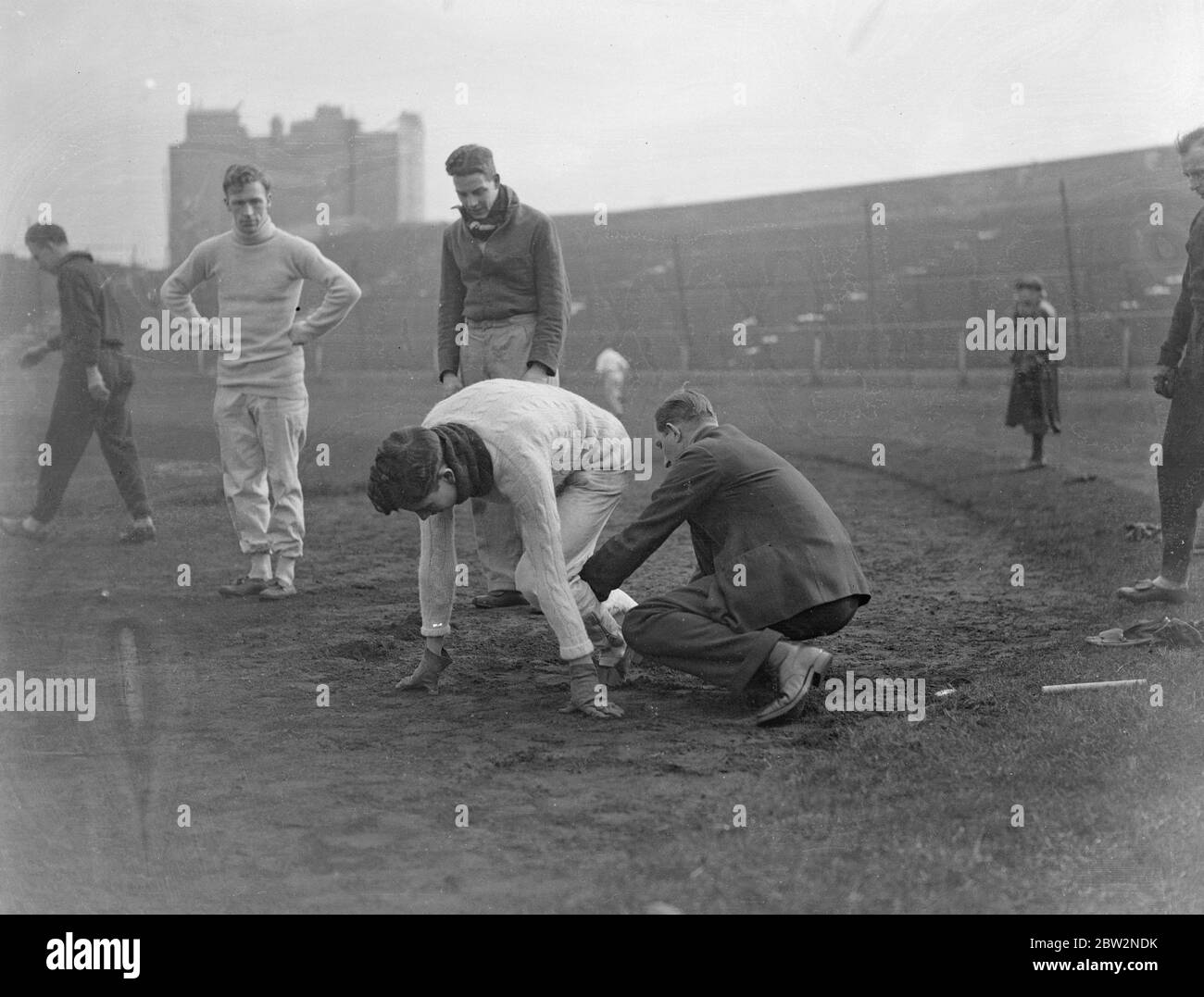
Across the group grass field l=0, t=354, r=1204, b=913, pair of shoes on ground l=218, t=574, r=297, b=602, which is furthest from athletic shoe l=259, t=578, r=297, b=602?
grass field l=0, t=354, r=1204, b=913

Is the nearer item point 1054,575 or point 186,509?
point 1054,575

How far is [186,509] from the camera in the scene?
9.95 meters

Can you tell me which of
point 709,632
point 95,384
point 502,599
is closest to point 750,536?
point 709,632

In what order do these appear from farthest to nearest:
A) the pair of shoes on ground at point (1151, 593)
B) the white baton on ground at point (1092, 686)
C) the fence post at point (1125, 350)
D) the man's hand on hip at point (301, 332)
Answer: the fence post at point (1125, 350) < the man's hand on hip at point (301, 332) < the pair of shoes on ground at point (1151, 593) < the white baton on ground at point (1092, 686)

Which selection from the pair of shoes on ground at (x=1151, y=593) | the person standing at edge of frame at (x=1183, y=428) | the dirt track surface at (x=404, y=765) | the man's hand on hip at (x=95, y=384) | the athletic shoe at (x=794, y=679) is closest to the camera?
the dirt track surface at (x=404, y=765)

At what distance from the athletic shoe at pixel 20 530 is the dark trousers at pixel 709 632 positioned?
486 cm

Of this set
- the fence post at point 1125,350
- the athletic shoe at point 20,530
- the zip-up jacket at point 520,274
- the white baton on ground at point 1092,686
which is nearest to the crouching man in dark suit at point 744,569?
the white baton on ground at point 1092,686

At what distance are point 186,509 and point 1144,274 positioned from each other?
28.1 ft

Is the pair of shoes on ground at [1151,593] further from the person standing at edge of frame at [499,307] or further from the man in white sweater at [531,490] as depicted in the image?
the person standing at edge of frame at [499,307]

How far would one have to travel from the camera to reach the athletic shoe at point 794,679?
16.0ft

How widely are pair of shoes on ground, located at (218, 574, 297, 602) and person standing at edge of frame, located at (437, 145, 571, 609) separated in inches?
46.6
